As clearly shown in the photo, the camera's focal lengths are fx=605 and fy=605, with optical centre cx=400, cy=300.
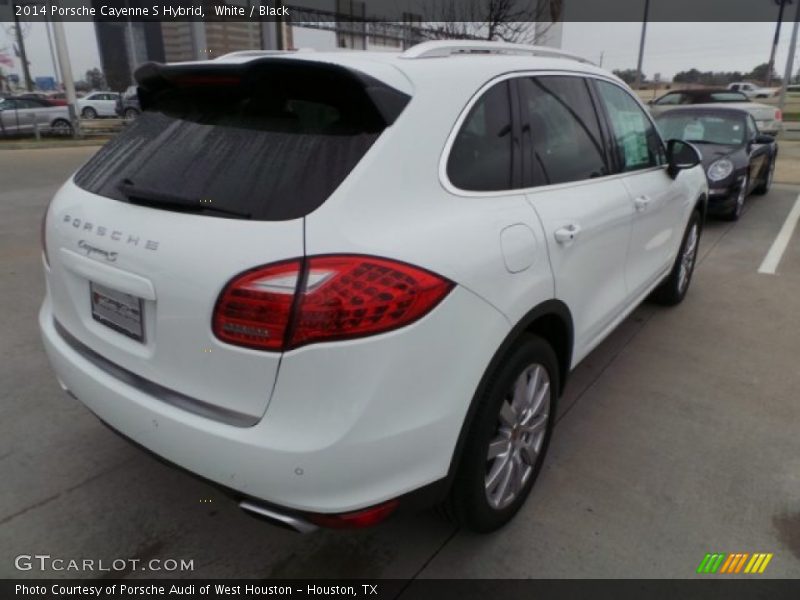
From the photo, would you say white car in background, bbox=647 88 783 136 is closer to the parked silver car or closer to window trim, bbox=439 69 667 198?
window trim, bbox=439 69 667 198

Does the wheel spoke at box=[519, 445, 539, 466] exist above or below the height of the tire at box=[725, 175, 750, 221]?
above

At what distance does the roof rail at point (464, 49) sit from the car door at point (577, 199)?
0.19 m

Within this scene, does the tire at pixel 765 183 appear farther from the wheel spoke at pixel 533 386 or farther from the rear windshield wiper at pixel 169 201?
the rear windshield wiper at pixel 169 201

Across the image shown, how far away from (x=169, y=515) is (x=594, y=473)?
6.06 ft

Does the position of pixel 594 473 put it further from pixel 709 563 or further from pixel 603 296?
pixel 603 296

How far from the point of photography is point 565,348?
2619mm

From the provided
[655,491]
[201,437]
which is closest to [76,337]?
[201,437]

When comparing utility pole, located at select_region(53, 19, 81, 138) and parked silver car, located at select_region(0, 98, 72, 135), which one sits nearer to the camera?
utility pole, located at select_region(53, 19, 81, 138)

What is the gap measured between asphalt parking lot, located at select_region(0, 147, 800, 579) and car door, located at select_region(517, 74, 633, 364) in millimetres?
582

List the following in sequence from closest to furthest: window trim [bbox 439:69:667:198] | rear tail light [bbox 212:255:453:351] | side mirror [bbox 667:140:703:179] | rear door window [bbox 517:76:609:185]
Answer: rear tail light [bbox 212:255:453:351] → window trim [bbox 439:69:667:198] → rear door window [bbox 517:76:609:185] → side mirror [bbox 667:140:703:179]

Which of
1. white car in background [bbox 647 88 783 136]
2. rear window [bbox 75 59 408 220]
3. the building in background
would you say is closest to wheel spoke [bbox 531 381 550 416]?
rear window [bbox 75 59 408 220]

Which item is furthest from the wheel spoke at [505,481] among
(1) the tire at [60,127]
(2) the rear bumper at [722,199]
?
(1) the tire at [60,127]

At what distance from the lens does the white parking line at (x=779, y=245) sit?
19.6 feet

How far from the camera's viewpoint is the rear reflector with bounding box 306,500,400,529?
1713 millimetres
